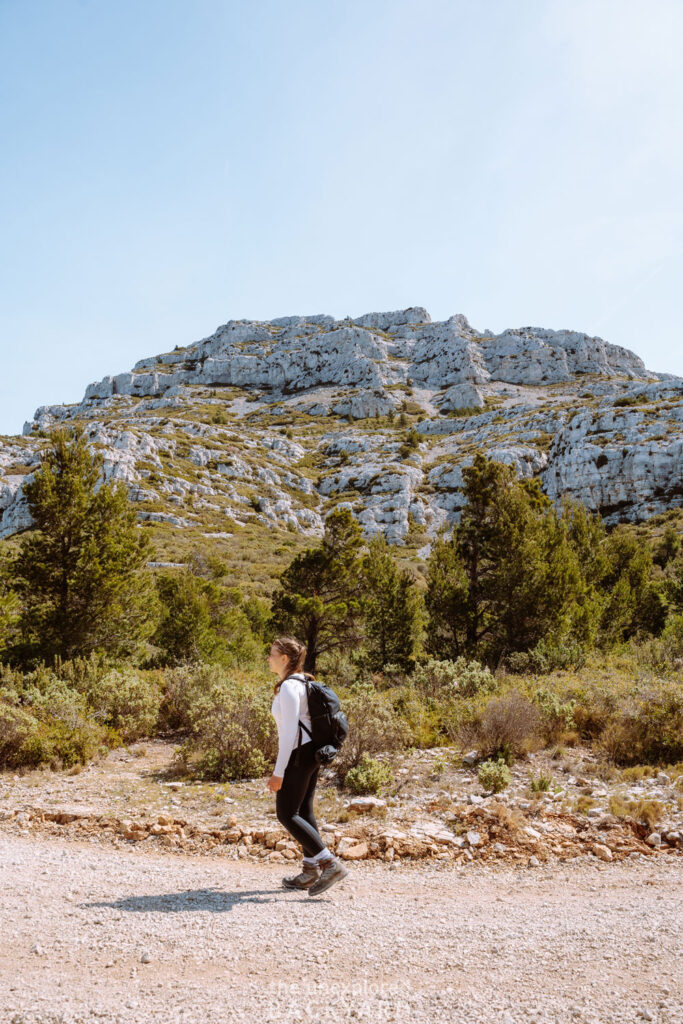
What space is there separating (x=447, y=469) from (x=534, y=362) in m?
78.8

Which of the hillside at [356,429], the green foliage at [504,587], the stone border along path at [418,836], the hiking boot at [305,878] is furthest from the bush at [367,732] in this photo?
the hillside at [356,429]

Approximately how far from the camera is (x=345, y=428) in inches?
4894

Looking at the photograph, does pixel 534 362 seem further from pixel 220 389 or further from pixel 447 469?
pixel 220 389

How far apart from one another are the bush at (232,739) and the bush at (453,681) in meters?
4.17

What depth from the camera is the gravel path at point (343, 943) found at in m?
3.15

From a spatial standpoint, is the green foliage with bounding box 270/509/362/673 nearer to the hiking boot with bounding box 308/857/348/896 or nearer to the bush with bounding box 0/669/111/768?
the bush with bounding box 0/669/111/768

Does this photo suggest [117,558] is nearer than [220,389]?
Yes

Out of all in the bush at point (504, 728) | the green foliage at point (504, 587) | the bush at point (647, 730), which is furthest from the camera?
the green foliage at point (504, 587)

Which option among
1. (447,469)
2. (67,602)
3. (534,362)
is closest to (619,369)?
(534,362)

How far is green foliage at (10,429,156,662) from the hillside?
2678 centimetres

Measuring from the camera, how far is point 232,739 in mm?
8523

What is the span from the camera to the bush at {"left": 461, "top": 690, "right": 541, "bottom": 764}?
8.42 metres

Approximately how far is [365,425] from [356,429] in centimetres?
522

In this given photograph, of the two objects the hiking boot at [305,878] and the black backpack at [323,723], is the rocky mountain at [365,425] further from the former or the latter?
the hiking boot at [305,878]
